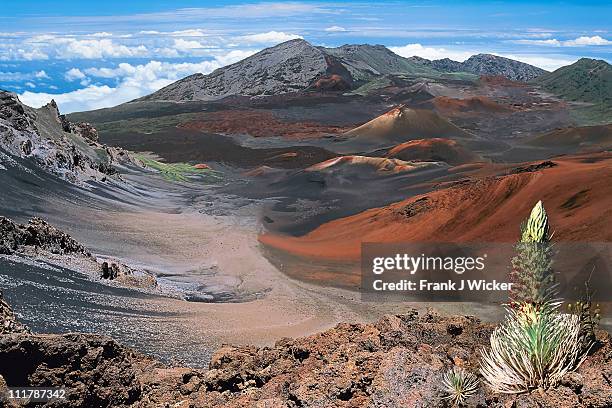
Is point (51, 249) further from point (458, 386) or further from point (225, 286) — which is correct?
point (458, 386)

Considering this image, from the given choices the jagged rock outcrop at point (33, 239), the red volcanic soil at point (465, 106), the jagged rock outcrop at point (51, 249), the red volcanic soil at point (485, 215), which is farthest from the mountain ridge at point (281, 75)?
the jagged rock outcrop at point (33, 239)

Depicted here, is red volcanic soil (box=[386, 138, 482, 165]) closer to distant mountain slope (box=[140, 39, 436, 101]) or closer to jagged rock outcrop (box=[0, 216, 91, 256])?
jagged rock outcrop (box=[0, 216, 91, 256])

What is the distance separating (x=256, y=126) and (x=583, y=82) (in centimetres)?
6141

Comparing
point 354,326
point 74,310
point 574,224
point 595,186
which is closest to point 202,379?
point 354,326

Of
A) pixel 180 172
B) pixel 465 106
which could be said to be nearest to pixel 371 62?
pixel 465 106

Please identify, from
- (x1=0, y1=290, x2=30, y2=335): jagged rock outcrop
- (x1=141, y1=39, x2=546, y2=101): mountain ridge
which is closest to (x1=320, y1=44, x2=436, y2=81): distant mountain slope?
(x1=141, y1=39, x2=546, y2=101): mountain ridge

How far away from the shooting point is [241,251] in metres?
23.1

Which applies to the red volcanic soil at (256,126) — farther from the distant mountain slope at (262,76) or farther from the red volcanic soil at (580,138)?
the distant mountain slope at (262,76)

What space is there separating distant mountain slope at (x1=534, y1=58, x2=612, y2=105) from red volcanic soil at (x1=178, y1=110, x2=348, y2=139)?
4463cm

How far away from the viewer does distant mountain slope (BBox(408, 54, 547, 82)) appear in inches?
6655

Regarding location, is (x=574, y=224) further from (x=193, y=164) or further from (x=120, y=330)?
(x=193, y=164)

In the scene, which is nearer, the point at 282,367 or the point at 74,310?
the point at 282,367

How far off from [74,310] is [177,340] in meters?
2.01

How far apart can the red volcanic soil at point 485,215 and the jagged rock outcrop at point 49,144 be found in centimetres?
996
